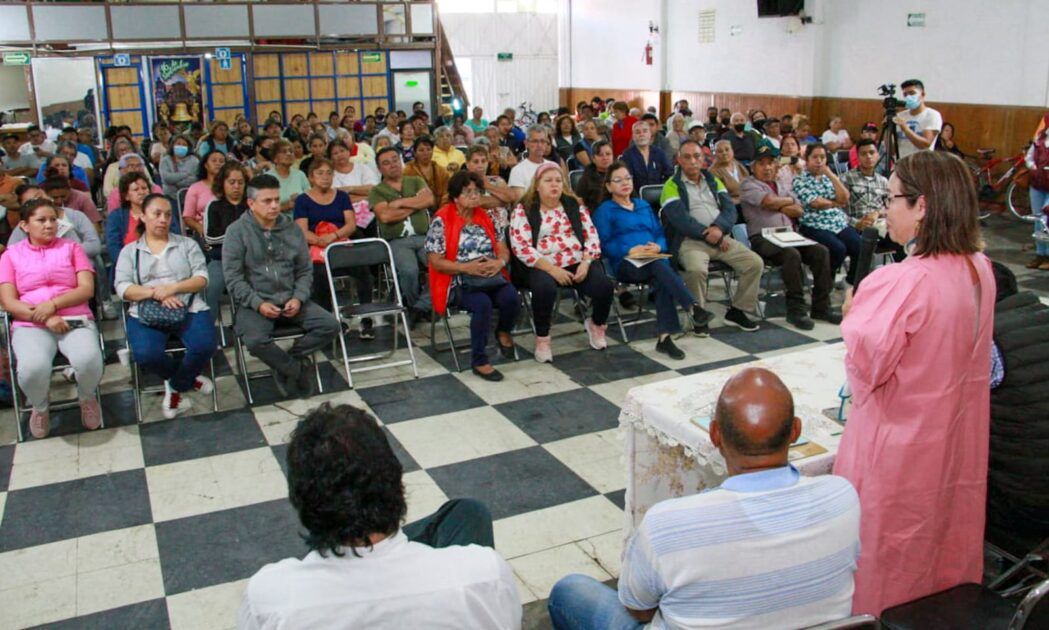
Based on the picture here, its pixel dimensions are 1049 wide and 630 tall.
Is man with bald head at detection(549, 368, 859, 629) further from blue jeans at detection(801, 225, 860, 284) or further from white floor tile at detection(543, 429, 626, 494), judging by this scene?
blue jeans at detection(801, 225, 860, 284)

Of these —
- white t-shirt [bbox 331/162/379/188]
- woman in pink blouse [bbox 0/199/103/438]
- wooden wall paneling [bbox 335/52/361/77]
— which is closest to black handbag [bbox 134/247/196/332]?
woman in pink blouse [bbox 0/199/103/438]

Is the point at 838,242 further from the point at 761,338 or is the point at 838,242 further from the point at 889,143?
the point at 889,143

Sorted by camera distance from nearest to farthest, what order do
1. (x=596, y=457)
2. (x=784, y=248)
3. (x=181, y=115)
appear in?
(x=596, y=457), (x=784, y=248), (x=181, y=115)

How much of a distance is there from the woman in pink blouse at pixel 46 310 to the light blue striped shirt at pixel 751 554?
11.6 feet

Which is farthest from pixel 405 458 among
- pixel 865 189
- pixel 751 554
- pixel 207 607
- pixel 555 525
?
pixel 865 189

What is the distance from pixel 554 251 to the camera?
5438 millimetres

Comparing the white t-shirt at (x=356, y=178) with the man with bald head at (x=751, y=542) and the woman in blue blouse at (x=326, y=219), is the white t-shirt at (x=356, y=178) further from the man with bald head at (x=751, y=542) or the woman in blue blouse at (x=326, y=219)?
the man with bald head at (x=751, y=542)

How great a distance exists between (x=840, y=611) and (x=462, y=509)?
0.87 metres

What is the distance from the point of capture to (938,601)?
2055 mm

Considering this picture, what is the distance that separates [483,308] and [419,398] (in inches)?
26.1

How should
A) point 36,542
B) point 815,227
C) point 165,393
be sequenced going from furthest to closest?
point 815,227, point 165,393, point 36,542

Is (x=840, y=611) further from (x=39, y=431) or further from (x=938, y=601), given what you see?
(x=39, y=431)

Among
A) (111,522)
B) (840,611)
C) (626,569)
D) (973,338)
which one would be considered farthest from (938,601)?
(111,522)

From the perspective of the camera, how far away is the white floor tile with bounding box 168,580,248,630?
286cm
